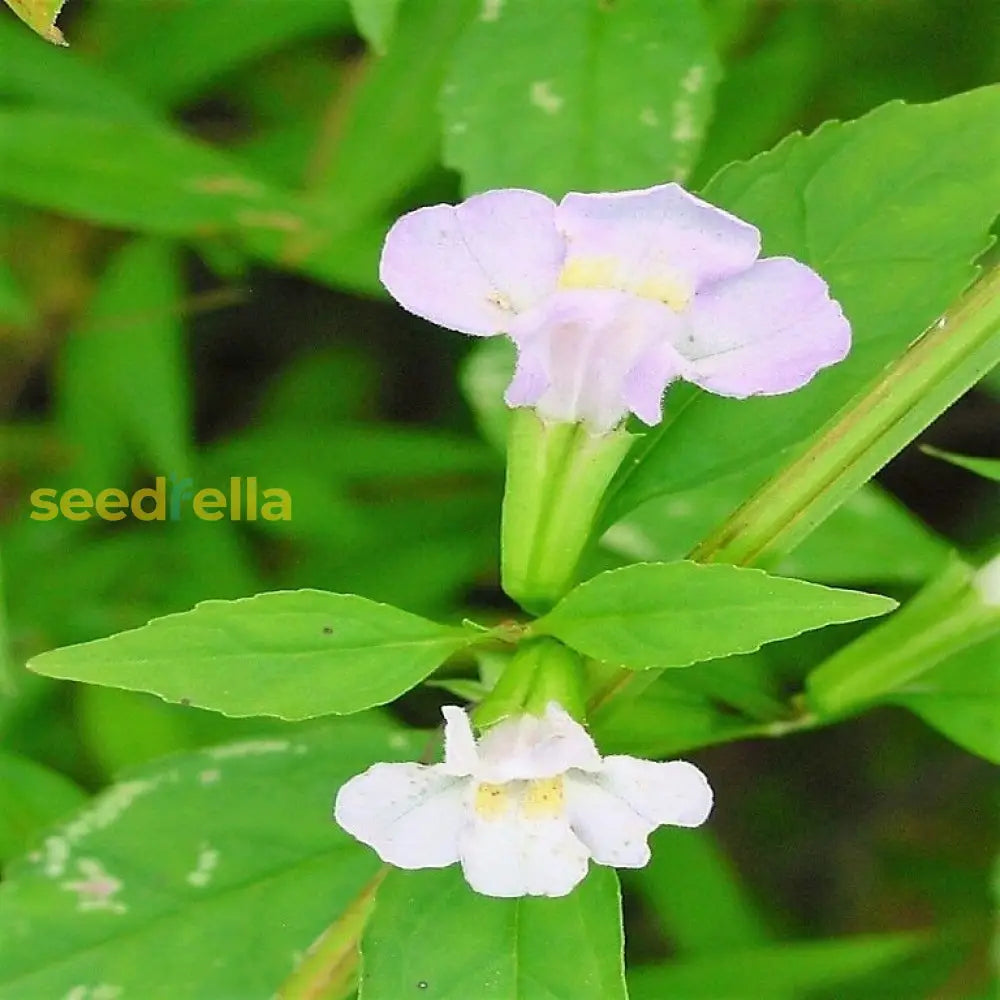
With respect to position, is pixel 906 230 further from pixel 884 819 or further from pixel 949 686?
pixel 884 819

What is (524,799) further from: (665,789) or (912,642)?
(912,642)

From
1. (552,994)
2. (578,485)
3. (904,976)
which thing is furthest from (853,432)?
A: (904,976)

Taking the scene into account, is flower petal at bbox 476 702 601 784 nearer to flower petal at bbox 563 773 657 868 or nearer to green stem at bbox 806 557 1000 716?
flower petal at bbox 563 773 657 868

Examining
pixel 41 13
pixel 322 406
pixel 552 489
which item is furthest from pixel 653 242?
pixel 322 406

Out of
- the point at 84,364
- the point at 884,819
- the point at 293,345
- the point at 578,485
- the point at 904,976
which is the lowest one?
the point at 904,976

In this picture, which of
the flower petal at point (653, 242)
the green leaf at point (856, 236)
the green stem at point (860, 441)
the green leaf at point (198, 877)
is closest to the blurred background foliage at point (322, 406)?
the green leaf at point (198, 877)

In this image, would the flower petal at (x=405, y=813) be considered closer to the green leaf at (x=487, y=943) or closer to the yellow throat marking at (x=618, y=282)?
the green leaf at (x=487, y=943)

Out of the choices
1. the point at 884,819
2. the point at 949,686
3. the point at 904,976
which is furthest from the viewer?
the point at 884,819
